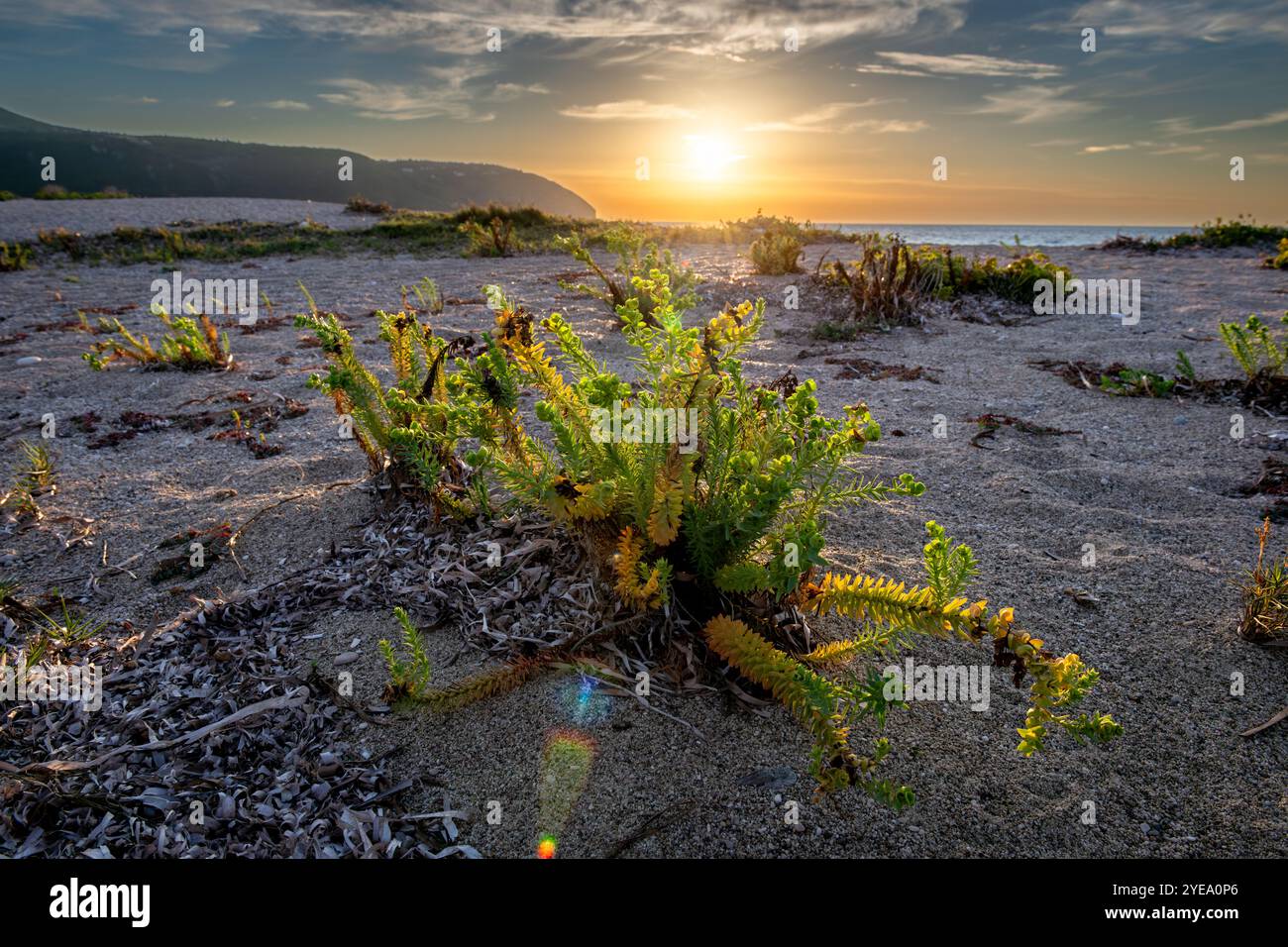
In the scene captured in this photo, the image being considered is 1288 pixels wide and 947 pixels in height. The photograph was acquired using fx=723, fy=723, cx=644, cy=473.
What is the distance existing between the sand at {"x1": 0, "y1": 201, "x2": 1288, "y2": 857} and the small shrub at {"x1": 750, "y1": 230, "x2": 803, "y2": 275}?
3.51 metres

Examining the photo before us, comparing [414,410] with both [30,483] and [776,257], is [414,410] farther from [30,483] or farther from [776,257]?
[776,257]

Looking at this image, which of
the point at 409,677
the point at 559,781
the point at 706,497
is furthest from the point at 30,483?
the point at 706,497

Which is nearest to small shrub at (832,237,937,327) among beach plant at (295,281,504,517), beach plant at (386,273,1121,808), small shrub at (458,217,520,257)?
beach plant at (295,281,504,517)

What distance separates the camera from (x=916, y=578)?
9.52 feet

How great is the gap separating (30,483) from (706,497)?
12.9ft

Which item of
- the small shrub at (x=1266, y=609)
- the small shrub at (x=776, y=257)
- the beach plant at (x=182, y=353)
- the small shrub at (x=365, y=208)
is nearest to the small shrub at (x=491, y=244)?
the small shrub at (x=776, y=257)

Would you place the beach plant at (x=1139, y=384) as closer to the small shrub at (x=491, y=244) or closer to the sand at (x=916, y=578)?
the sand at (x=916, y=578)

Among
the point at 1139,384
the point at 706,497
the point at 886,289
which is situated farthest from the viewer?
the point at 886,289

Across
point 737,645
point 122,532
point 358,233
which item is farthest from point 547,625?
point 358,233

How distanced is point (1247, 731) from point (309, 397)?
5.67m

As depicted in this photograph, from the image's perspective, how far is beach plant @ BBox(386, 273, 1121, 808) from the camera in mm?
1910

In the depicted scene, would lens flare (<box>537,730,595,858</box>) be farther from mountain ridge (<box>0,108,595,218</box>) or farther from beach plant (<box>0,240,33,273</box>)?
mountain ridge (<box>0,108,595,218</box>)

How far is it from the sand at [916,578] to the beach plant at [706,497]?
16 cm
